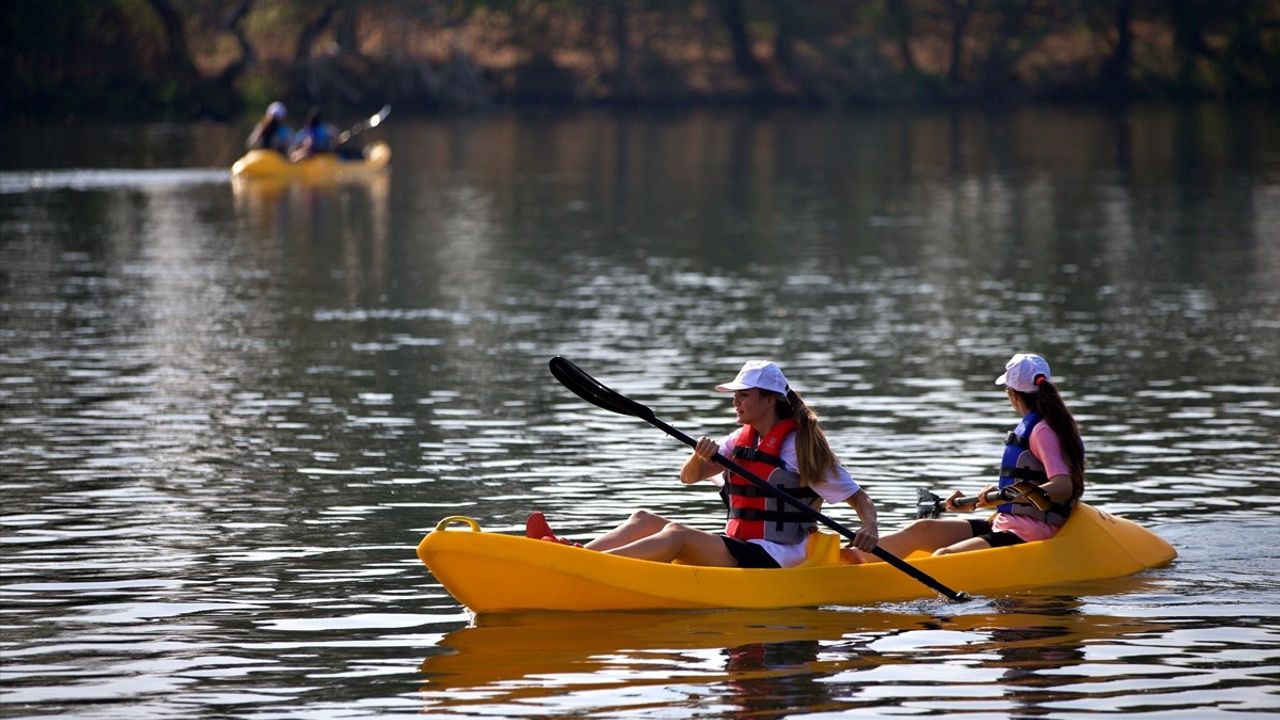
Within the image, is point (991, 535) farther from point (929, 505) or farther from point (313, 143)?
point (313, 143)

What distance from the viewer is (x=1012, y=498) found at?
11031 mm

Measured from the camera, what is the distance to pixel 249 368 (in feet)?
60.2

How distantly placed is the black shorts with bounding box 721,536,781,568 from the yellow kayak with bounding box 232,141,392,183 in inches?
1314

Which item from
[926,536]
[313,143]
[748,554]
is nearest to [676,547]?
[748,554]

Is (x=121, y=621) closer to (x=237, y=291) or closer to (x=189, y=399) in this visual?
(x=189, y=399)

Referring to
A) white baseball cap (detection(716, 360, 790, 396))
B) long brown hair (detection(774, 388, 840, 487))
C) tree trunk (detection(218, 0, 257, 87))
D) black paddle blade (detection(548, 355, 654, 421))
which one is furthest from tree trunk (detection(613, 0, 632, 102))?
white baseball cap (detection(716, 360, 790, 396))

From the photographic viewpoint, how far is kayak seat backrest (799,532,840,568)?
34.3 feet

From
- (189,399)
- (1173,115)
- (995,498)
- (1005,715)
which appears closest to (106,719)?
(1005,715)

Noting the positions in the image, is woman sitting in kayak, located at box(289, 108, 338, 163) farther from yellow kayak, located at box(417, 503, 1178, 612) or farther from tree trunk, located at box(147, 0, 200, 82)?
yellow kayak, located at box(417, 503, 1178, 612)

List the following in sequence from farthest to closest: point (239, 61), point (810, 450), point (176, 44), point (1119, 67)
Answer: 1. point (1119, 67)
2. point (239, 61)
3. point (176, 44)
4. point (810, 450)

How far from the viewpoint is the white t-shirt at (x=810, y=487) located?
33.3ft

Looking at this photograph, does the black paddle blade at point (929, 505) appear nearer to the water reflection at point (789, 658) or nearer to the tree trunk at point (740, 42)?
the water reflection at point (789, 658)

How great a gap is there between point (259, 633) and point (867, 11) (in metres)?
69.3

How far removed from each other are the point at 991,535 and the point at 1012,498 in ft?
0.72
